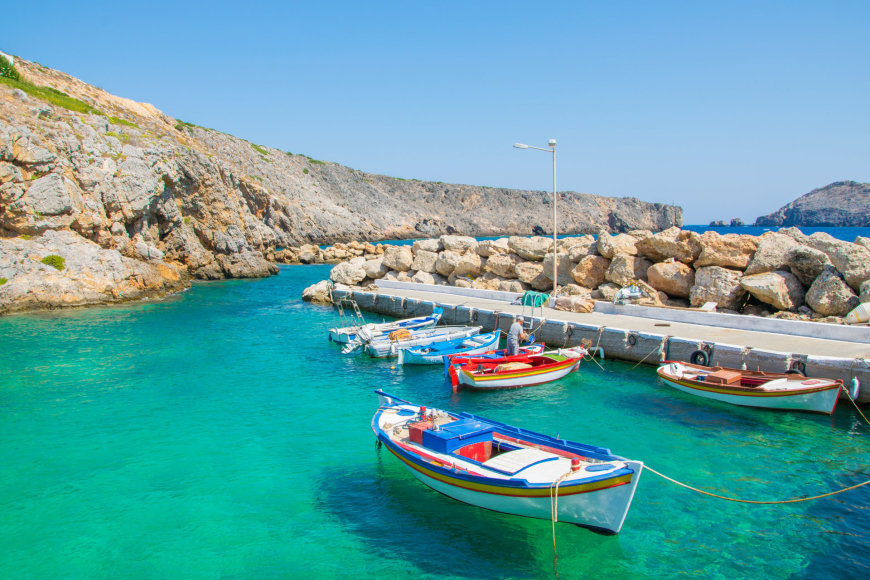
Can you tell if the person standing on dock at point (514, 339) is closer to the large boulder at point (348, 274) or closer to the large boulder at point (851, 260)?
the large boulder at point (851, 260)

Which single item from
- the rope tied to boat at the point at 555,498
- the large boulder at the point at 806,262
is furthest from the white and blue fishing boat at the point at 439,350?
the large boulder at the point at 806,262

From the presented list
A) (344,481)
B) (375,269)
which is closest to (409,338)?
(344,481)

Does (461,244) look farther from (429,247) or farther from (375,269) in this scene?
(375,269)

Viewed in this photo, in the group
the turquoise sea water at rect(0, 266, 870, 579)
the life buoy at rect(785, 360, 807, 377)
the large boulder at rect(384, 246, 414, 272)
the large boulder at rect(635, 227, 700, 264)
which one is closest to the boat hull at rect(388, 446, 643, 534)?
the turquoise sea water at rect(0, 266, 870, 579)

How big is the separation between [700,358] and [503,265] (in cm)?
1656

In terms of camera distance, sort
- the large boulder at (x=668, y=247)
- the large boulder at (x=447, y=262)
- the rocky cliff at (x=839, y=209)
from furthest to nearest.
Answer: the rocky cliff at (x=839, y=209) → the large boulder at (x=447, y=262) → the large boulder at (x=668, y=247)

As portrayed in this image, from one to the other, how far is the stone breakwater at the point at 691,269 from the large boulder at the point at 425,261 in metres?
0.62

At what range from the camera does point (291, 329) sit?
3002cm

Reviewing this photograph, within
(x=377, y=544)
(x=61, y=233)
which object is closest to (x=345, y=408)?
(x=377, y=544)

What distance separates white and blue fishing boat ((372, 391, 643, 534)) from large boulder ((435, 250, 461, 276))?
2494 cm

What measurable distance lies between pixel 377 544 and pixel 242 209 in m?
64.2

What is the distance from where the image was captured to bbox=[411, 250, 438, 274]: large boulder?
38.6 meters

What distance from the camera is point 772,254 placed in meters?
23.3

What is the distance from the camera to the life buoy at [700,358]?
18469mm
